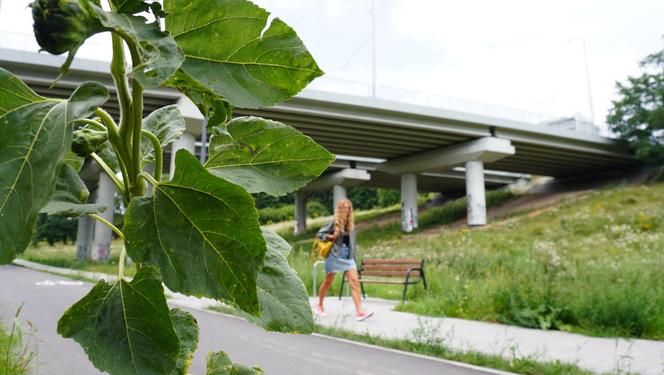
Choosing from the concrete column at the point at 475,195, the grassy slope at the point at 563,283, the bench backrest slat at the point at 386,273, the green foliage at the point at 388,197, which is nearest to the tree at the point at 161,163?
the grassy slope at the point at 563,283

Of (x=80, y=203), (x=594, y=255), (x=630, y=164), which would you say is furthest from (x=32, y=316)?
(x=630, y=164)

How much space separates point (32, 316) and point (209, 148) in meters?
9.54

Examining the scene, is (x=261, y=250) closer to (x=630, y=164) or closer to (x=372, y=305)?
(x=372, y=305)

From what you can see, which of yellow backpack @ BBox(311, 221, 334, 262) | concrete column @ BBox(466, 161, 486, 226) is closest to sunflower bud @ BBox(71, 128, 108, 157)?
yellow backpack @ BBox(311, 221, 334, 262)

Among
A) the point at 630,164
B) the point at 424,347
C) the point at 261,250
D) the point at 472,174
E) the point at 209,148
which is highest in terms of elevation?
the point at 630,164

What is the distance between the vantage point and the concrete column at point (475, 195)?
33.0 m

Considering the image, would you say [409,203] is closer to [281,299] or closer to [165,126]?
[165,126]

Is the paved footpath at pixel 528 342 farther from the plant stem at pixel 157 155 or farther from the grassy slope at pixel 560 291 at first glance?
the plant stem at pixel 157 155

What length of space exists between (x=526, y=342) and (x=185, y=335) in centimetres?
672

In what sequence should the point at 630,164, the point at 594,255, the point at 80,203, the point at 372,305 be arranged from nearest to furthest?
the point at 80,203, the point at 372,305, the point at 594,255, the point at 630,164

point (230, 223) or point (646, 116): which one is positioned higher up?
point (646, 116)

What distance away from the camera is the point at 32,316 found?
29.0 ft

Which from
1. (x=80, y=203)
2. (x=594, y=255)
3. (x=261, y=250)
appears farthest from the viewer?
(x=594, y=255)

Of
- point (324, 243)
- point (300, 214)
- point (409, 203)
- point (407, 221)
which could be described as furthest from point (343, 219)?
point (300, 214)
